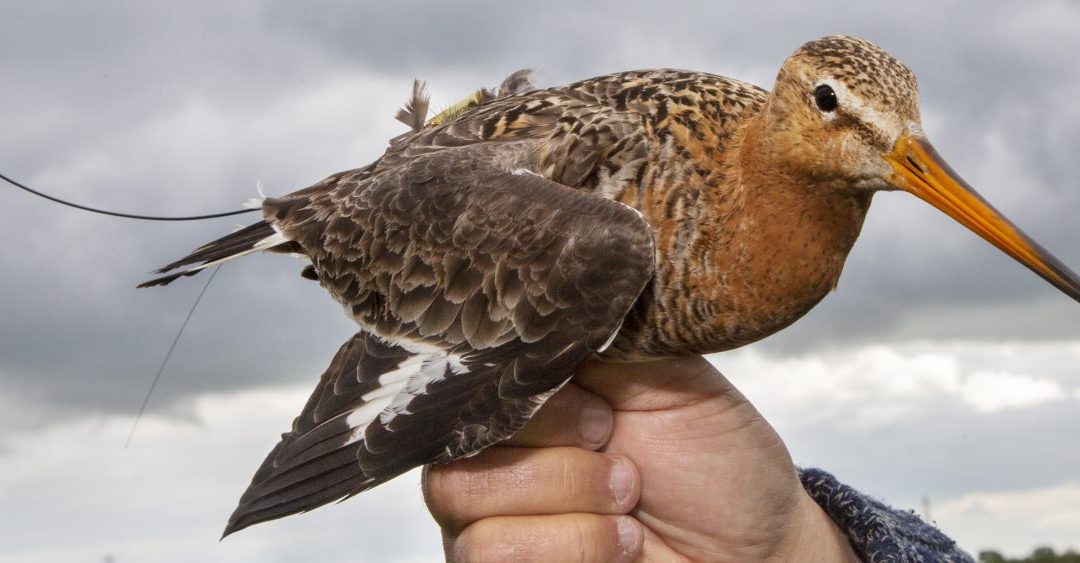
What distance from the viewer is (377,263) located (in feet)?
17.5

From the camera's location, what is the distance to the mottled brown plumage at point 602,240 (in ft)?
14.0

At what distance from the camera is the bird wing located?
4.46 meters

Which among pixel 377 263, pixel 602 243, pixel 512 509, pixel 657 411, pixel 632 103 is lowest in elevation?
pixel 512 509

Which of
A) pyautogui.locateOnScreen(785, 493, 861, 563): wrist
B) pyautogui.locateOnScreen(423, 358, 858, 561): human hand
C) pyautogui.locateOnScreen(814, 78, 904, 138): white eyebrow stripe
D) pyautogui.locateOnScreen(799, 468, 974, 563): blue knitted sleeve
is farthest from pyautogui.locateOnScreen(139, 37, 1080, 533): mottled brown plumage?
pyautogui.locateOnScreen(799, 468, 974, 563): blue knitted sleeve

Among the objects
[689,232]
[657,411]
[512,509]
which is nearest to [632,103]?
[689,232]

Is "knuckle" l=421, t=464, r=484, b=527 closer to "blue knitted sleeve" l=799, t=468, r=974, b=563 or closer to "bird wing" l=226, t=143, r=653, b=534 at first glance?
"bird wing" l=226, t=143, r=653, b=534

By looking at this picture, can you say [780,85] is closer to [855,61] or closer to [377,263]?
[855,61]

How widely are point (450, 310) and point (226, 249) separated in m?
1.48

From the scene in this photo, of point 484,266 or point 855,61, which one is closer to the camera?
point 855,61

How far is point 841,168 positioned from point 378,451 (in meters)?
2.32

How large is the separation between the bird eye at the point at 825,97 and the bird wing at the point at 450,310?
0.89 m

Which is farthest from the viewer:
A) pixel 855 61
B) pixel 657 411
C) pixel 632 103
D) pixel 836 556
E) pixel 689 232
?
pixel 836 556

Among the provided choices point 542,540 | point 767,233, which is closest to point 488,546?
point 542,540

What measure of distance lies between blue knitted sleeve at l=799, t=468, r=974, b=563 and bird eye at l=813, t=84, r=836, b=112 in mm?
2505
